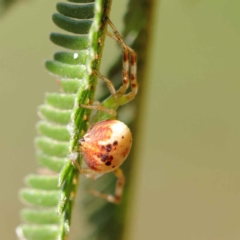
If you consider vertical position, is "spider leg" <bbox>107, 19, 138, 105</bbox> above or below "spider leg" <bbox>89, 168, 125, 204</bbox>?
above

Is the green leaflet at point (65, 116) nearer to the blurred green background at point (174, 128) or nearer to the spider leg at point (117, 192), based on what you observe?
the spider leg at point (117, 192)

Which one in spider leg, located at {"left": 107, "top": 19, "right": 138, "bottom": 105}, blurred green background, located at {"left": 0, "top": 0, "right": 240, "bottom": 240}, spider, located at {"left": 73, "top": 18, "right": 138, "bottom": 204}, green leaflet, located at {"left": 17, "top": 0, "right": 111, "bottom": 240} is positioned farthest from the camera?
blurred green background, located at {"left": 0, "top": 0, "right": 240, "bottom": 240}

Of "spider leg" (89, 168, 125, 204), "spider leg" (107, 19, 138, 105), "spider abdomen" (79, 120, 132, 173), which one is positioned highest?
"spider leg" (107, 19, 138, 105)

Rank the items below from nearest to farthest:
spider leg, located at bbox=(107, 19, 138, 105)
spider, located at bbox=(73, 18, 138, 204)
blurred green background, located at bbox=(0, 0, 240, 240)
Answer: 1. spider leg, located at bbox=(107, 19, 138, 105)
2. spider, located at bbox=(73, 18, 138, 204)
3. blurred green background, located at bbox=(0, 0, 240, 240)

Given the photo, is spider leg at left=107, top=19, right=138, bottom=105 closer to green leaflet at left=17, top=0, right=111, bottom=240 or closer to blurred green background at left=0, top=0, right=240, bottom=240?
green leaflet at left=17, top=0, right=111, bottom=240

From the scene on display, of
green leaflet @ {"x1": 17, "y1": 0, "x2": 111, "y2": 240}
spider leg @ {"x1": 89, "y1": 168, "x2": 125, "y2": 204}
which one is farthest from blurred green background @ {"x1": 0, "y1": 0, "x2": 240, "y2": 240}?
green leaflet @ {"x1": 17, "y1": 0, "x2": 111, "y2": 240}

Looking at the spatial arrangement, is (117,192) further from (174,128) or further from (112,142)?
(174,128)
